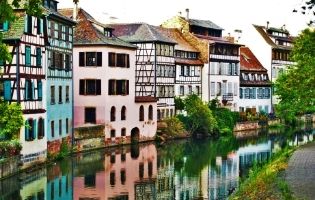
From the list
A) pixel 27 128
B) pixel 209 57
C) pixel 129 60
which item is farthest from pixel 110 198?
pixel 209 57

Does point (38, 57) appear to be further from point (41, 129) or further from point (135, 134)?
point (135, 134)

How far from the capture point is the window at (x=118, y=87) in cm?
5698

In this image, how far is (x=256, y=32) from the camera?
96.4 meters

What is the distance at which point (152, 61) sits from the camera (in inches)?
2638

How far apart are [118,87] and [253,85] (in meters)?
36.7

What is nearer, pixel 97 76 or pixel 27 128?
pixel 27 128

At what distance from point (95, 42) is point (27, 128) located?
16891 millimetres

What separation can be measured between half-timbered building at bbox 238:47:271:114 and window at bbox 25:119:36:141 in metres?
47.8

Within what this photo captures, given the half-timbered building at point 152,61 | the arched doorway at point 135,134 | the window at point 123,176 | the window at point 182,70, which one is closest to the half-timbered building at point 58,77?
the window at point 123,176

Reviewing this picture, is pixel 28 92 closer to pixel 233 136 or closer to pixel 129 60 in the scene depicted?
pixel 129 60

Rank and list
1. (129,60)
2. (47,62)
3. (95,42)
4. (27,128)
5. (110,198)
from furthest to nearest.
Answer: (129,60) → (95,42) → (47,62) → (27,128) → (110,198)

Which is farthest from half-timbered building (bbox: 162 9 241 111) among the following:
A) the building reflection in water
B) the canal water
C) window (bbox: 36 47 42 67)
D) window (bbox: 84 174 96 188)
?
window (bbox: 84 174 96 188)

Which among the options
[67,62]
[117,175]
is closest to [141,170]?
[117,175]

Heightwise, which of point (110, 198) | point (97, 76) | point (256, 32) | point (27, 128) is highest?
point (256, 32)
